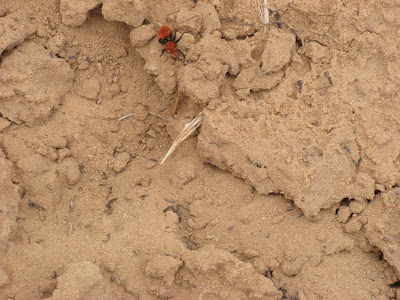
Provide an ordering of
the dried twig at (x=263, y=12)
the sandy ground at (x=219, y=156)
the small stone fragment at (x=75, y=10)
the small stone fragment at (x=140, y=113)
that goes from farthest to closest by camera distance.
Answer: the small stone fragment at (x=140, y=113), the dried twig at (x=263, y=12), the small stone fragment at (x=75, y=10), the sandy ground at (x=219, y=156)

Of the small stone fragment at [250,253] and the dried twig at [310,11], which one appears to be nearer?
the small stone fragment at [250,253]

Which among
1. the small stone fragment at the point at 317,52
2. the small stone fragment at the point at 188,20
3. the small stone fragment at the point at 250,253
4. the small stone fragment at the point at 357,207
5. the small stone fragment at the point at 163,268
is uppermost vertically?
the small stone fragment at the point at 188,20

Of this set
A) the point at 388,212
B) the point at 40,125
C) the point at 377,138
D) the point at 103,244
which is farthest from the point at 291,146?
the point at 40,125

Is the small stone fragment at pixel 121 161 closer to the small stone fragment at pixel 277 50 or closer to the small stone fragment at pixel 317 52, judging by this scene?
the small stone fragment at pixel 277 50

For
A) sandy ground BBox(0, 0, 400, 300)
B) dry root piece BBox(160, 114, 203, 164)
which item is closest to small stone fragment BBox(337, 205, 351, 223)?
sandy ground BBox(0, 0, 400, 300)

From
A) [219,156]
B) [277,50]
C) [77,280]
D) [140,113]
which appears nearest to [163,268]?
[77,280]

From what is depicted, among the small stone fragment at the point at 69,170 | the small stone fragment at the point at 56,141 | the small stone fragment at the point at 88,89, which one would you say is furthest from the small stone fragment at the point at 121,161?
the small stone fragment at the point at 88,89

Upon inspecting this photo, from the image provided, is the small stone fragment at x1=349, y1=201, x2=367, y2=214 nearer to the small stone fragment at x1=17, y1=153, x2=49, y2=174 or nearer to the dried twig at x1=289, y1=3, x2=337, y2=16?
the dried twig at x1=289, y1=3, x2=337, y2=16

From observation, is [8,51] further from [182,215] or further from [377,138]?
Answer: [377,138]
